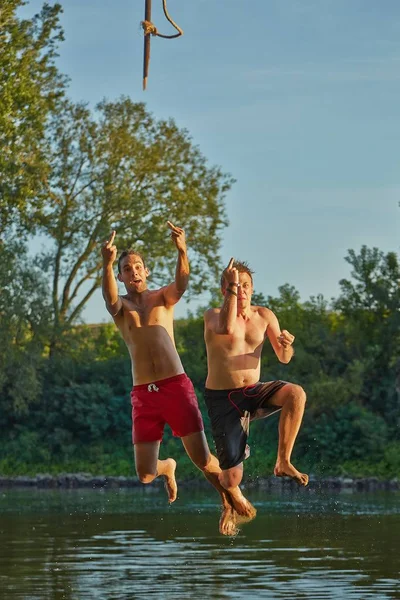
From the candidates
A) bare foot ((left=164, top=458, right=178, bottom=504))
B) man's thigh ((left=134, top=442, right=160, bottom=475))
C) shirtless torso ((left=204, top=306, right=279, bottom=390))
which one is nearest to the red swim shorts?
man's thigh ((left=134, top=442, right=160, bottom=475))

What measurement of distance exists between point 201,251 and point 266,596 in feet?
95.6

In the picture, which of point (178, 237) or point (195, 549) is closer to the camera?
point (178, 237)

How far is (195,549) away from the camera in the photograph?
26062 mm

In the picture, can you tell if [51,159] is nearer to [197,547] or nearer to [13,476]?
[13,476]

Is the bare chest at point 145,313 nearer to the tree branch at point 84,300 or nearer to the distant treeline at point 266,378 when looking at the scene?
the distant treeline at point 266,378

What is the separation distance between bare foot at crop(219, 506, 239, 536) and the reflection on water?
6.08 metres

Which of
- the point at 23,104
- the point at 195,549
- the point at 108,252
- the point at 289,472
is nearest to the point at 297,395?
the point at 289,472

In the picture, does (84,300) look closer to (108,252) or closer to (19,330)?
(19,330)

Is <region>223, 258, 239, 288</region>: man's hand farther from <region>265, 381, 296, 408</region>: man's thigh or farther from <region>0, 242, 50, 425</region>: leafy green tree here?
<region>0, 242, 50, 425</region>: leafy green tree

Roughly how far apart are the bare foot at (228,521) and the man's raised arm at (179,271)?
198 centimetres

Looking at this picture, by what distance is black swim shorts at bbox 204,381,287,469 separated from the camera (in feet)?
44.4

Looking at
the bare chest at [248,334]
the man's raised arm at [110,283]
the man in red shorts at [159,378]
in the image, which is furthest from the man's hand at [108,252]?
the bare chest at [248,334]

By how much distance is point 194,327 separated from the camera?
46.2 meters

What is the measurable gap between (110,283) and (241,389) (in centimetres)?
152
